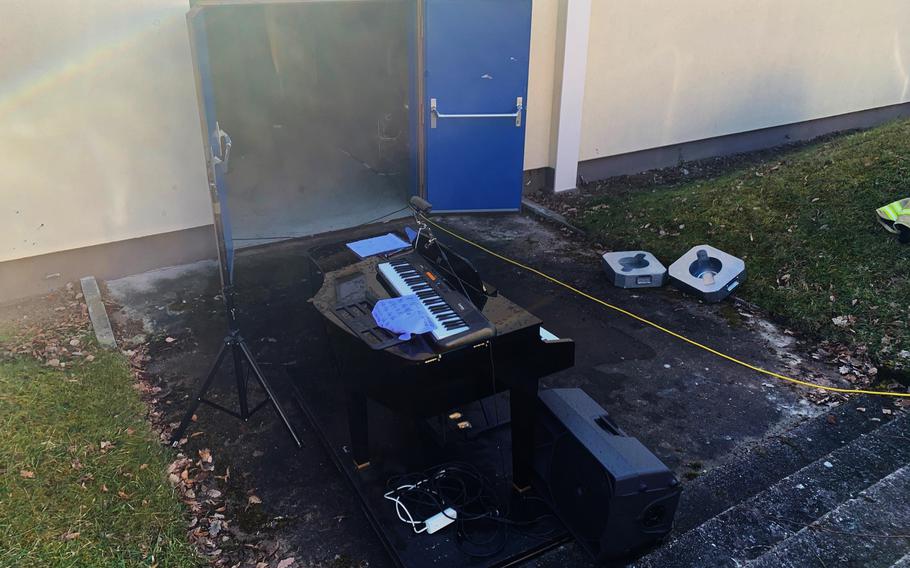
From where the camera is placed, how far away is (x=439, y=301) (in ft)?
11.4

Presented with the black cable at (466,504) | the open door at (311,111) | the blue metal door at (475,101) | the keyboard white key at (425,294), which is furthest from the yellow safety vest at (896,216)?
the open door at (311,111)

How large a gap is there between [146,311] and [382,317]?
3.44 meters

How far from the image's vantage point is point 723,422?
14.2ft

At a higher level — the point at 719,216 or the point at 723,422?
the point at 719,216

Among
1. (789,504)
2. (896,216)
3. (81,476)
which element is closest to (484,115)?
(896,216)

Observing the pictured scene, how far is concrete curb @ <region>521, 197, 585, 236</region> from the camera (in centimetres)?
761

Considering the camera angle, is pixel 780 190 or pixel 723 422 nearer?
pixel 723 422

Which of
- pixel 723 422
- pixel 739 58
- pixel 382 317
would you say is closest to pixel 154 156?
pixel 382 317

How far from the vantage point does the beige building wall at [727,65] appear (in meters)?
8.58

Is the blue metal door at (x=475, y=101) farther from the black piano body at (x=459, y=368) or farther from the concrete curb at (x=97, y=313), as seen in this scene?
the black piano body at (x=459, y=368)

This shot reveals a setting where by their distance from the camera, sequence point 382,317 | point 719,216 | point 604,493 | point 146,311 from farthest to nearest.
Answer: point 719,216 → point 146,311 → point 382,317 → point 604,493

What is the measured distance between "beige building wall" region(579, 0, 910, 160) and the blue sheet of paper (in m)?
4.96

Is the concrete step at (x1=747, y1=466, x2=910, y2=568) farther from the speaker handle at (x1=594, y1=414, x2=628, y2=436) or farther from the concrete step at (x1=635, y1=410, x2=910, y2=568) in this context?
the speaker handle at (x1=594, y1=414, x2=628, y2=436)

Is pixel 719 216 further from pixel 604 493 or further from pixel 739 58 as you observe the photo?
pixel 604 493
